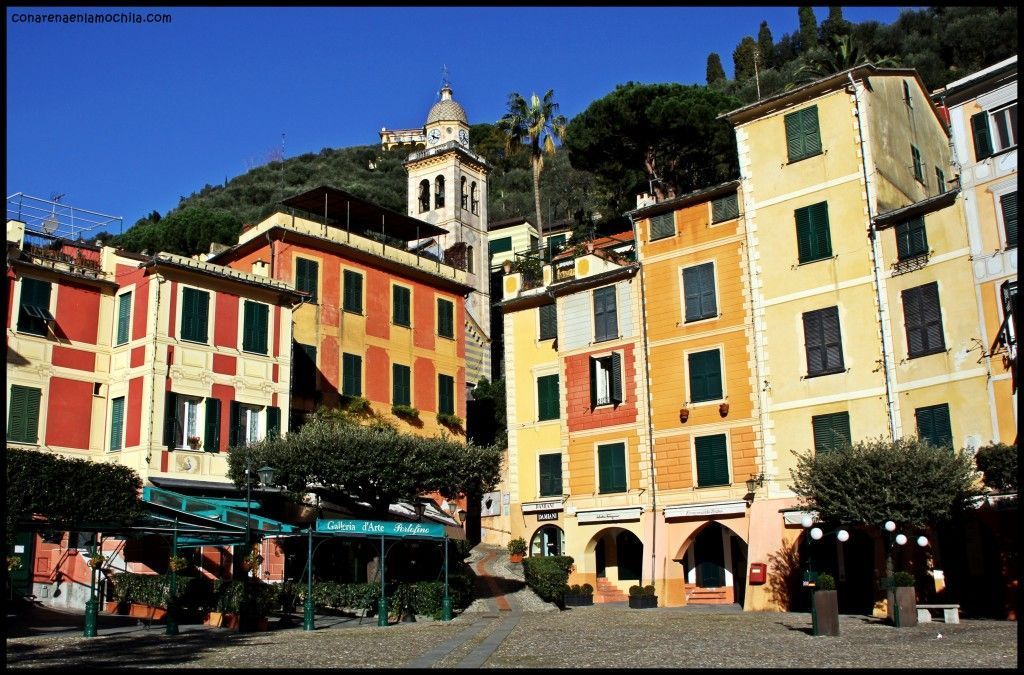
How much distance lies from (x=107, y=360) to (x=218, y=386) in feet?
12.5

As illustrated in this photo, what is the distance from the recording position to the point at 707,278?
3534 centimetres

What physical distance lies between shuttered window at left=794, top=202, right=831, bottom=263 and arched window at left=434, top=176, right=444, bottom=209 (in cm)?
4152

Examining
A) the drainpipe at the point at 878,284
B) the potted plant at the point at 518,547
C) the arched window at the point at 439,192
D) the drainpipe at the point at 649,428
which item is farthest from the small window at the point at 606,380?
the arched window at the point at 439,192

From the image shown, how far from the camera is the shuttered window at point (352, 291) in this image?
4278cm

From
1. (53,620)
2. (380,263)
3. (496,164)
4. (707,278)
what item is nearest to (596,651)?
(53,620)

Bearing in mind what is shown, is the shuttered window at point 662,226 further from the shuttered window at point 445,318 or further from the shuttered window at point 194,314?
the shuttered window at point 194,314

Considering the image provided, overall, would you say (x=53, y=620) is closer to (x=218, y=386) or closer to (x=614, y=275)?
(x=218, y=386)

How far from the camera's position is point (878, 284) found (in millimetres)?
30688

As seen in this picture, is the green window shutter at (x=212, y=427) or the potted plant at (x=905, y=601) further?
the green window shutter at (x=212, y=427)

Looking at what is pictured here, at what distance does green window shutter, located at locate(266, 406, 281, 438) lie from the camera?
35.1 m

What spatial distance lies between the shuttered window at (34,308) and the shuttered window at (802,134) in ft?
81.1

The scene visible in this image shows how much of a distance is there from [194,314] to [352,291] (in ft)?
33.3

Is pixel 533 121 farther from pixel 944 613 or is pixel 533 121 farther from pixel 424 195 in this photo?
pixel 944 613

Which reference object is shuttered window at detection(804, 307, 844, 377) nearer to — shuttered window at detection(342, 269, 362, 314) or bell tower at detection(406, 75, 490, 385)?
shuttered window at detection(342, 269, 362, 314)
